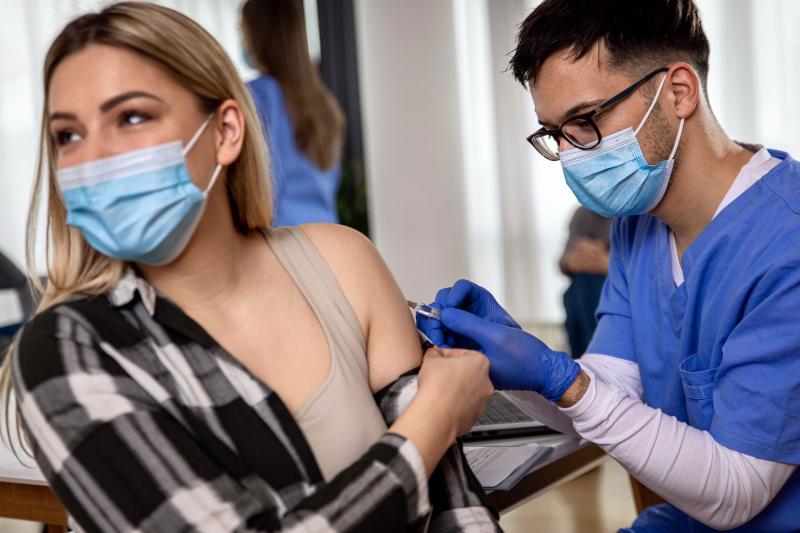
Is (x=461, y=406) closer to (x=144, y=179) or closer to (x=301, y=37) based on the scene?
(x=144, y=179)

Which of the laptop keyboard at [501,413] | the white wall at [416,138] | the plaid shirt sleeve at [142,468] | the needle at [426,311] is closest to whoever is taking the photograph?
the plaid shirt sleeve at [142,468]

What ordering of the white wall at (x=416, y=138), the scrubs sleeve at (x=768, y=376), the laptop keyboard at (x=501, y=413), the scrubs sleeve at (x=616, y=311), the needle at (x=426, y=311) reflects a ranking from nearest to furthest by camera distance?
1. the scrubs sleeve at (x=768, y=376)
2. the needle at (x=426, y=311)
3. the laptop keyboard at (x=501, y=413)
4. the scrubs sleeve at (x=616, y=311)
5. the white wall at (x=416, y=138)

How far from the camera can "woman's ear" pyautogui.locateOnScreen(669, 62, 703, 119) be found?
138cm

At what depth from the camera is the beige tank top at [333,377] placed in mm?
981

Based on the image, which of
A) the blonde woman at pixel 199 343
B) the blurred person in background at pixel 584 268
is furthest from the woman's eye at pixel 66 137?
the blurred person in background at pixel 584 268

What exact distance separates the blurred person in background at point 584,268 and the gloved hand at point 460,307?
1.47 m

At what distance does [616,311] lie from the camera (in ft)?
5.11

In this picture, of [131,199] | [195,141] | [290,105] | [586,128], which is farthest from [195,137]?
[290,105]

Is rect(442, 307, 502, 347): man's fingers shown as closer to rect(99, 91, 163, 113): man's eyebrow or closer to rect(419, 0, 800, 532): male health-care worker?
rect(419, 0, 800, 532): male health-care worker

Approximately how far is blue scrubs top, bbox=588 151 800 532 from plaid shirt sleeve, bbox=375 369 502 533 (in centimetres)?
40

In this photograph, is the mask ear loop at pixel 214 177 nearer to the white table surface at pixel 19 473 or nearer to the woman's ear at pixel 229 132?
the woman's ear at pixel 229 132

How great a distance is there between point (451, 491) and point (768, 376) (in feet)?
1.60

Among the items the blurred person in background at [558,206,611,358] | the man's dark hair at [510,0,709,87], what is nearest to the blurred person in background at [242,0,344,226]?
the blurred person in background at [558,206,611,358]

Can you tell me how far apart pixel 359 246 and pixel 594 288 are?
1.86 meters
